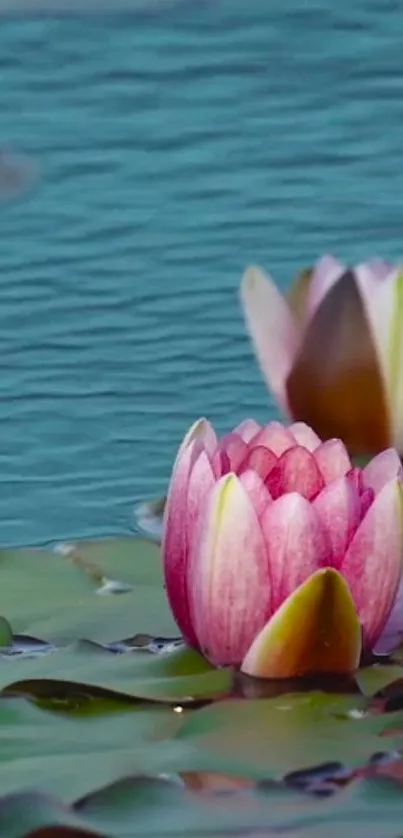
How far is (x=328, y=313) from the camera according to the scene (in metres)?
1.70

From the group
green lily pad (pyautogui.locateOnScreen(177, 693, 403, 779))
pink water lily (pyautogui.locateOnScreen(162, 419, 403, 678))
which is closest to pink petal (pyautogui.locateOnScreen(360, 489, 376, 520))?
pink water lily (pyautogui.locateOnScreen(162, 419, 403, 678))

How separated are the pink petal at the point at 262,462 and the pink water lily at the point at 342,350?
34cm

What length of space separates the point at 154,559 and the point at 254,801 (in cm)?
39

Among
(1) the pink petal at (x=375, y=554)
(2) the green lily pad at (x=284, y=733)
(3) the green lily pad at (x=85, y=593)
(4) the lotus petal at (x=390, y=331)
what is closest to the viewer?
(2) the green lily pad at (x=284, y=733)

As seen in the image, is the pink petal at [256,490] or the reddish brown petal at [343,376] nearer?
the pink petal at [256,490]

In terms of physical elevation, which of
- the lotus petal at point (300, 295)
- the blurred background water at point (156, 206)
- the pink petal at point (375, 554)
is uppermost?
the blurred background water at point (156, 206)

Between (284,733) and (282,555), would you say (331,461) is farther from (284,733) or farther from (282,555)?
(284,733)

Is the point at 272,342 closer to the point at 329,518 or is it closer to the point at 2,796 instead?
the point at 329,518

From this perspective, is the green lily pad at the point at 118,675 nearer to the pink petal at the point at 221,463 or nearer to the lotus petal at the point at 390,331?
the pink petal at the point at 221,463

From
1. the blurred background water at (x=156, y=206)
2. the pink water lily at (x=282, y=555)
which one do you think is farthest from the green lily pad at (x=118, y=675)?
the blurred background water at (x=156, y=206)

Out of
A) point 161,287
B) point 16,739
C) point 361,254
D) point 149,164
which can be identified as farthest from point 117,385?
point 16,739

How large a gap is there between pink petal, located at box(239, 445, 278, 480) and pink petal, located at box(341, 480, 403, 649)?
7 centimetres

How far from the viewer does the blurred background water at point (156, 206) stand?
1.85 meters

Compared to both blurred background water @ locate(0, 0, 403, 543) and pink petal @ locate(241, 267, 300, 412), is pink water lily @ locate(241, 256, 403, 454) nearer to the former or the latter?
pink petal @ locate(241, 267, 300, 412)
